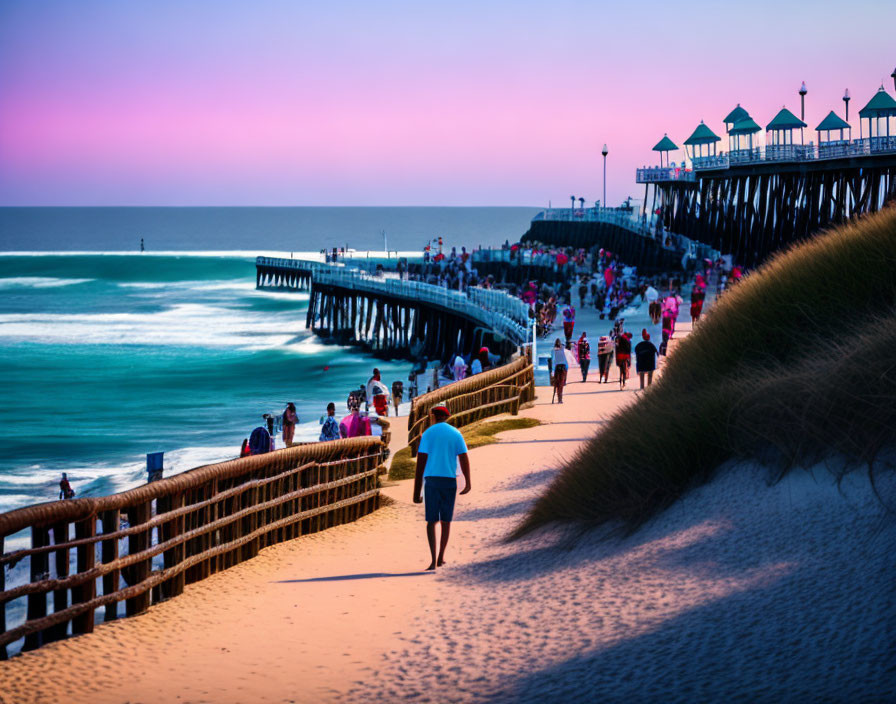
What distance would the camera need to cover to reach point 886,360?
6.65 metres

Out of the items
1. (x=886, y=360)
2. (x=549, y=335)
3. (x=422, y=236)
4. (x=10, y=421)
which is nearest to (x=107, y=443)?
(x=10, y=421)

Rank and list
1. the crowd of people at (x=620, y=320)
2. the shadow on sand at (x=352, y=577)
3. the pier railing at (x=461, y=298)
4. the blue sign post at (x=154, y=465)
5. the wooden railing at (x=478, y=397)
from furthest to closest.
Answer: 1. the pier railing at (x=461, y=298)
2. the crowd of people at (x=620, y=320)
3. the wooden railing at (x=478, y=397)
4. the blue sign post at (x=154, y=465)
5. the shadow on sand at (x=352, y=577)

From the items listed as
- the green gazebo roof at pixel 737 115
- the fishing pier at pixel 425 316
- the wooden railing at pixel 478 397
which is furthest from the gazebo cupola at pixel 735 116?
the wooden railing at pixel 478 397

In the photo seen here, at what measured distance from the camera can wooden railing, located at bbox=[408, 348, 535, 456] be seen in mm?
14109

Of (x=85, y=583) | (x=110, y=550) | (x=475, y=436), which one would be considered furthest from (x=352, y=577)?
(x=475, y=436)

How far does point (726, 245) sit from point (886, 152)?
1578cm

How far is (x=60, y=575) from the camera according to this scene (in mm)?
6145

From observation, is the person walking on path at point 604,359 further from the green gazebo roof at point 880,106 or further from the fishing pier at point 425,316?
the green gazebo roof at point 880,106

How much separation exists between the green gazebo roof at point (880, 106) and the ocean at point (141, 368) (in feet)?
69.6

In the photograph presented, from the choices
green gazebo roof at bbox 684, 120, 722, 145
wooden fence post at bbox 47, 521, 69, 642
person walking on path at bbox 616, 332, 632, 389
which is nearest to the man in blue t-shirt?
wooden fence post at bbox 47, 521, 69, 642

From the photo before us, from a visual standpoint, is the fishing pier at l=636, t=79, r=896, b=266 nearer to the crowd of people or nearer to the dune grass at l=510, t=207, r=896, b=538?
the crowd of people

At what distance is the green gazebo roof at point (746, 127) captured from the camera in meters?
54.2

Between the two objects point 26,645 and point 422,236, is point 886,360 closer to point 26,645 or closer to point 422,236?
point 26,645

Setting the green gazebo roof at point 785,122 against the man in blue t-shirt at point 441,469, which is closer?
the man in blue t-shirt at point 441,469
